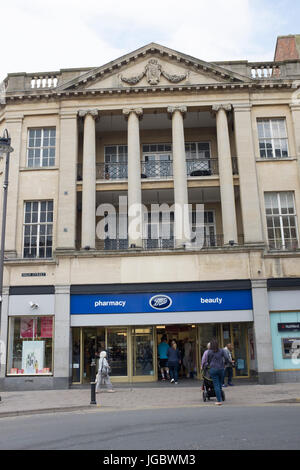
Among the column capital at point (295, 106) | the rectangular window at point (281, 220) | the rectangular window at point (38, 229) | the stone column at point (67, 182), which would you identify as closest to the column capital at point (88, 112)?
the stone column at point (67, 182)

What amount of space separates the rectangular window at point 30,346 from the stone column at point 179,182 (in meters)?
6.76

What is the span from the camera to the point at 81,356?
1802 centimetres

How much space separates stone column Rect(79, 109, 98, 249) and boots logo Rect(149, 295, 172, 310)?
11.9 ft

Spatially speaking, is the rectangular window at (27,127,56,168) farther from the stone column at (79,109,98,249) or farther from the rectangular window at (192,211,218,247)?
the rectangular window at (192,211,218,247)

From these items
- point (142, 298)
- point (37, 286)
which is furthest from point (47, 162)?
point (142, 298)

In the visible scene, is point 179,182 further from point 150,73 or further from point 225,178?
point 150,73

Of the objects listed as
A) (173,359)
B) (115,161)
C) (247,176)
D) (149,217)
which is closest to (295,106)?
(247,176)

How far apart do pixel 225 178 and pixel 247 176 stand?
1.04m

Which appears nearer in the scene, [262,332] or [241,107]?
[262,332]

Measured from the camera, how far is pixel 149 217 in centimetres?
2123

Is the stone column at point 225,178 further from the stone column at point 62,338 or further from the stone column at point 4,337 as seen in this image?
the stone column at point 4,337

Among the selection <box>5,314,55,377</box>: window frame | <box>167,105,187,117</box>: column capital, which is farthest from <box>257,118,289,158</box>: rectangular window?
<box>5,314,55,377</box>: window frame

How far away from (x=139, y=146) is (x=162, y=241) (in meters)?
4.81

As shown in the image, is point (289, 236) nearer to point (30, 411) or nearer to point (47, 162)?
point (47, 162)
